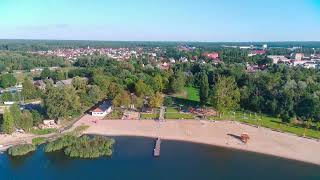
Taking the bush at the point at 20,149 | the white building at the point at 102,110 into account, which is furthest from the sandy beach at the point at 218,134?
the bush at the point at 20,149

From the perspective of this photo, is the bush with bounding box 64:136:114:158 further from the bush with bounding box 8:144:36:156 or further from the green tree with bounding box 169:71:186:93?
the green tree with bounding box 169:71:186:93

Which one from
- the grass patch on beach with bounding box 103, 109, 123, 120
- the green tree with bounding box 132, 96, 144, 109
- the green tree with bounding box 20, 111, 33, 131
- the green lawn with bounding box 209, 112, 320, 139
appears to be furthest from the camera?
the green tree with bounding box 132, 96, 144, 109

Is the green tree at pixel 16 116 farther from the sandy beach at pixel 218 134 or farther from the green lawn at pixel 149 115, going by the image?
the green lawn at pixel 149 115

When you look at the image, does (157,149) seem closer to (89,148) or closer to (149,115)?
(89,148)

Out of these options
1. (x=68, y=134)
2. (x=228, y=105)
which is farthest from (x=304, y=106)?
(x=68, y=134)

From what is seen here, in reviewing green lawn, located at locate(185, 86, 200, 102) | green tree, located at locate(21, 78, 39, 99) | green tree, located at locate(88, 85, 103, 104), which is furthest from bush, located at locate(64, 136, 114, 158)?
green tree, located at locate(21, 78, 39, 99)
